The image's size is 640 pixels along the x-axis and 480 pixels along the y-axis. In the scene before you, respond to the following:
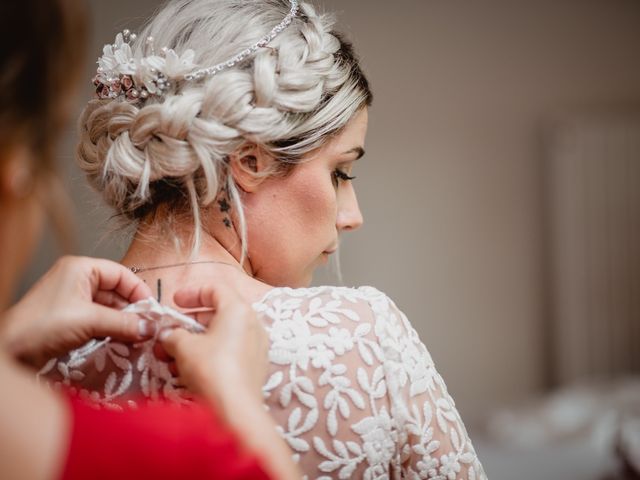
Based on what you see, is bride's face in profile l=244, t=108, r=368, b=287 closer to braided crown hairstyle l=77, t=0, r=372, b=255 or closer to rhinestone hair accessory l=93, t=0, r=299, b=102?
braided crown hairstyle l=77, t=0, r=372, b=255

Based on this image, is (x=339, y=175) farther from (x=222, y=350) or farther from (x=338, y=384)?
(x=222, y=350)

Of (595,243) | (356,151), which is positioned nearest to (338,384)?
(356,151)

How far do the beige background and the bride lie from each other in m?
2.81

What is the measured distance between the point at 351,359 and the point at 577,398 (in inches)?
121

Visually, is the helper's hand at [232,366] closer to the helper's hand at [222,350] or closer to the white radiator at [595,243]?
the helper's hand at [222,350]

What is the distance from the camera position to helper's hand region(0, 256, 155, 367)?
3.00 ft

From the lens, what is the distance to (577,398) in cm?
368

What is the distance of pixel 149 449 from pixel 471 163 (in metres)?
3.84

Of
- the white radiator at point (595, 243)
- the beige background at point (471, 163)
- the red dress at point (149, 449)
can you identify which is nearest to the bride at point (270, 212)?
the red dress at point (149, 449)

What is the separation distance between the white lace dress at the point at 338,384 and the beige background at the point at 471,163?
308cm

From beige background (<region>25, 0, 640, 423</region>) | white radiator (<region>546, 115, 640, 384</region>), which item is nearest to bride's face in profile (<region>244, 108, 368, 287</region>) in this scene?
beige background (<region>25, 0, 640, 423</region>)

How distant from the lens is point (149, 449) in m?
0.56

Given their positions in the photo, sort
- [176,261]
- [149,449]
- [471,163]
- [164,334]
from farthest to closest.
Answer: [471,163] < [176,261] < [164,334] < [149,449]

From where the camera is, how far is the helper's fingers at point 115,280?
38.4 inches
